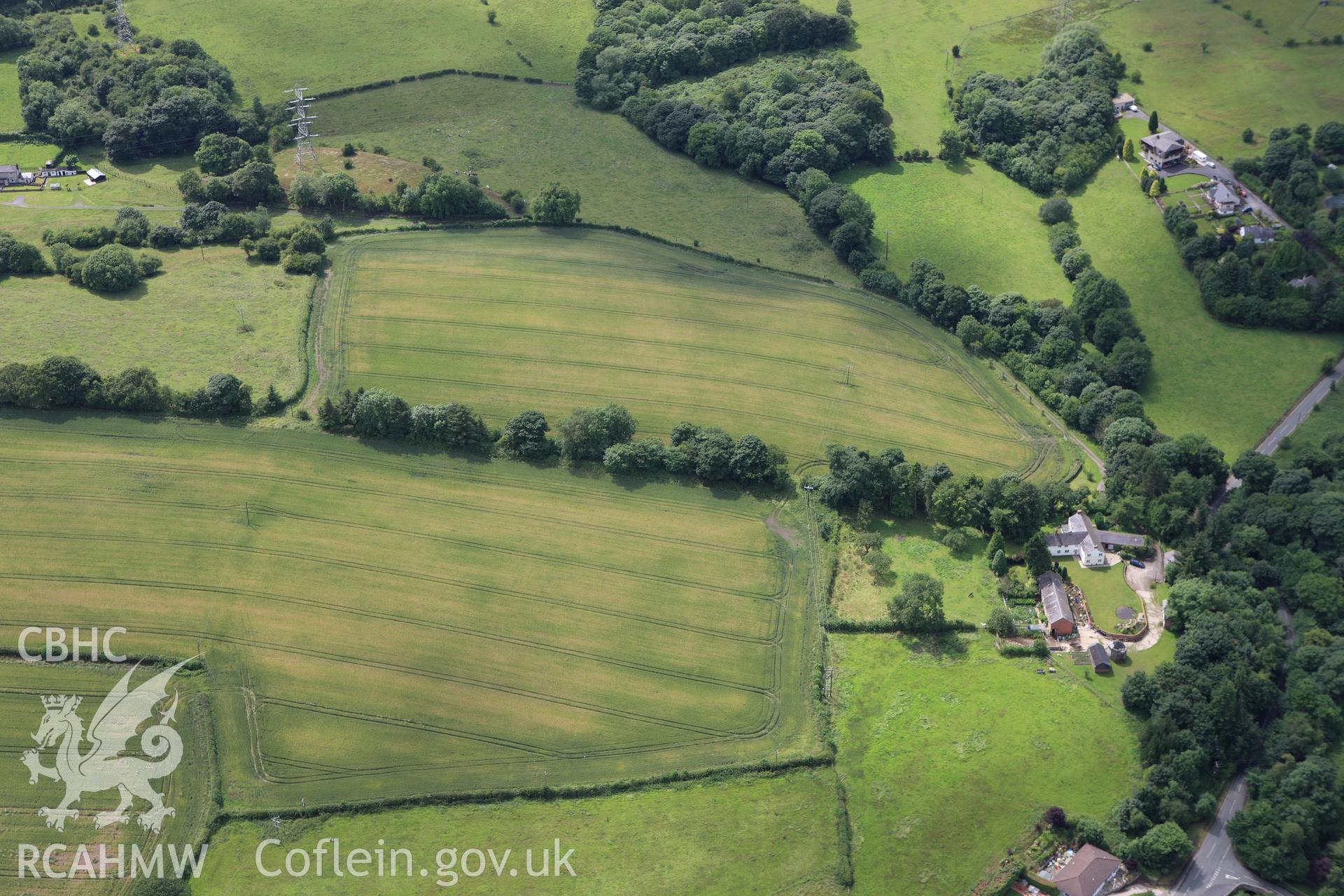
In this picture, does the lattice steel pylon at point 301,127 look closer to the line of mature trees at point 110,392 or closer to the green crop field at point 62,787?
the line of mature trees at point 110,392

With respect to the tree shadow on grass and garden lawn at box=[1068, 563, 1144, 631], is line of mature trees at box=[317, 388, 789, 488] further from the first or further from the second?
garden lawn at box=[1068, 563, 1144, 631]

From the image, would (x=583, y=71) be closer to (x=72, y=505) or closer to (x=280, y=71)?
(x=280, y=71)

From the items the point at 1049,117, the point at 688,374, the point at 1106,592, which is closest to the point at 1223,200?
the point at 1049,117

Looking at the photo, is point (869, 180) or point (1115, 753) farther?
point (869, 180)

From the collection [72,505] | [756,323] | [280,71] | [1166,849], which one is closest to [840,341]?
[756,323]

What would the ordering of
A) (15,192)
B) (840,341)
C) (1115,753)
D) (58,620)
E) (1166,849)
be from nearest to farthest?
(1166,849), (1115,753), (58,620), (840,341), (15,192)

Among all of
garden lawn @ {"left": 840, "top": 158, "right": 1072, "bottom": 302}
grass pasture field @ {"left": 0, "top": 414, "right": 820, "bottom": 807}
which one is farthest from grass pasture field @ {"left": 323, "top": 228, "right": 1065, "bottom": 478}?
grass pasture field @ {"left": 0, "top": 414, "right": 820, "bottom": 807}

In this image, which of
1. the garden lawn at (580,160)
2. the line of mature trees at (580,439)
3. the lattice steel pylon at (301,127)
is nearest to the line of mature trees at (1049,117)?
the garden lawn at (580,160)
